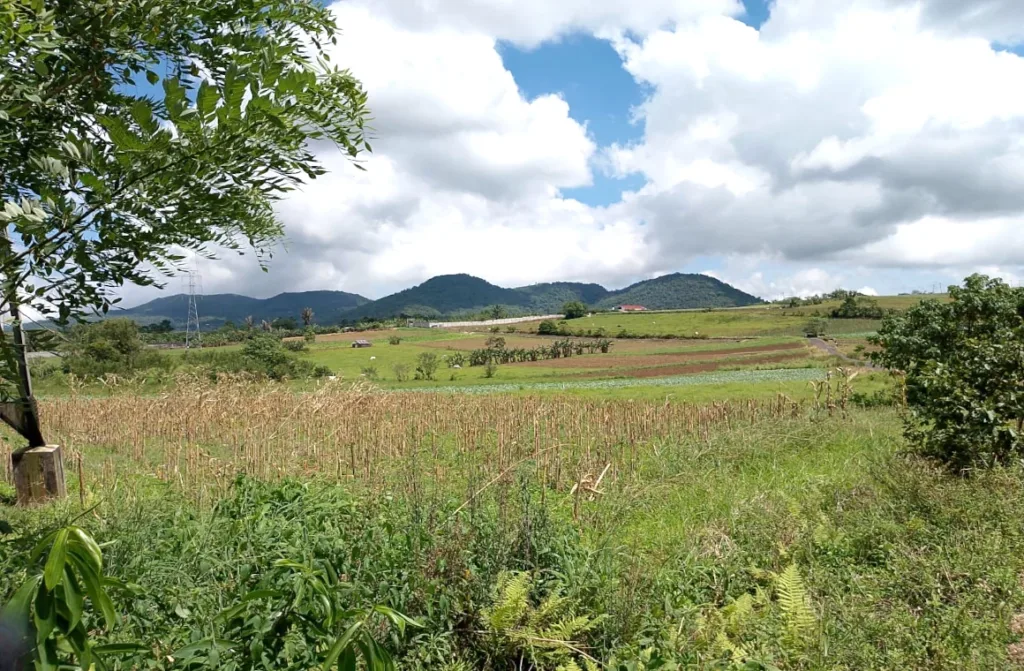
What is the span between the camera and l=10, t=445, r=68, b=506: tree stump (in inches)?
261

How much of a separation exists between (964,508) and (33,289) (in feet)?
26.0

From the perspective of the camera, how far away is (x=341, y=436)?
36.3ft

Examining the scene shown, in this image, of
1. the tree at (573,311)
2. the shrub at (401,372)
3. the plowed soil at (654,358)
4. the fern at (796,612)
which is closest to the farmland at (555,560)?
the fern at (796,612)


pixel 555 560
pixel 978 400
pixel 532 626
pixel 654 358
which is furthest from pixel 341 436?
pixel 654 358

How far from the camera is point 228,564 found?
164 inches

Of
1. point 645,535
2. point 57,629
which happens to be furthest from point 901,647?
point 57,629

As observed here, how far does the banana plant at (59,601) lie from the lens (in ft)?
3.27

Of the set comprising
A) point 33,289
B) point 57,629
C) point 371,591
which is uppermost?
point 33,289

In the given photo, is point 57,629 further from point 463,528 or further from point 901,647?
point 901,647

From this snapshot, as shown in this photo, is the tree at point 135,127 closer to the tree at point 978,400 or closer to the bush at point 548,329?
the tree at point 978,400

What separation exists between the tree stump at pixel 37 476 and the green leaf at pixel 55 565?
7064mm

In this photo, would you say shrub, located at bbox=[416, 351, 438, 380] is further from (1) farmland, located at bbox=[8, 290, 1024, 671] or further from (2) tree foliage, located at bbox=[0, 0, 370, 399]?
(2) tree foliage, located at bbox=[0, 0, 370, 399]

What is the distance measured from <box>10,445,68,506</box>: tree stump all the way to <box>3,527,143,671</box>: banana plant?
6889mm

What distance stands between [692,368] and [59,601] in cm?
5526
